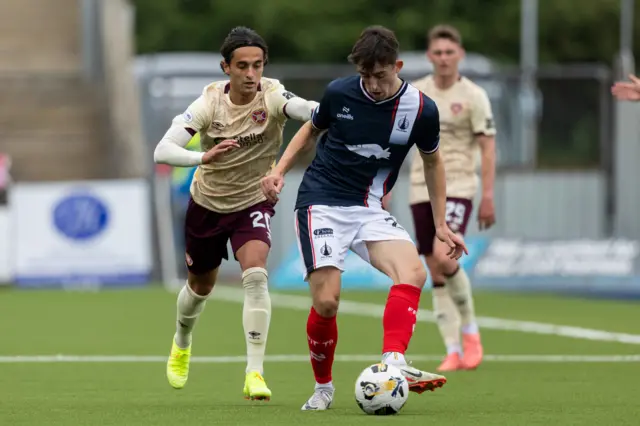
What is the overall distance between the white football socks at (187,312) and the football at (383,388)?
2.08 meters

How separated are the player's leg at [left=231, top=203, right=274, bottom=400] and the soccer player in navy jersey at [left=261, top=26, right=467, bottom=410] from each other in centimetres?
50

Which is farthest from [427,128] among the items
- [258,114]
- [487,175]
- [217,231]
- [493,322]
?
[493,322]

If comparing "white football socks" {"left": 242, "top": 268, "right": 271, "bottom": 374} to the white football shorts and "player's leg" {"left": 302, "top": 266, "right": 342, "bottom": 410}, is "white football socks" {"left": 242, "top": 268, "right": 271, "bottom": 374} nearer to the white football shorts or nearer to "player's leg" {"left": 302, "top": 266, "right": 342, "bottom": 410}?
"player's leg" {"left": 302, "top": 266, "right": 342, "bottom": 410}

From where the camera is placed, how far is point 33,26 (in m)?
27.8

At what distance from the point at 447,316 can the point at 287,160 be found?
3.54 meters

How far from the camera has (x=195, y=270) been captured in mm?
10359

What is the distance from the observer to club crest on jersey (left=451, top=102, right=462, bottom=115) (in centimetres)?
1234

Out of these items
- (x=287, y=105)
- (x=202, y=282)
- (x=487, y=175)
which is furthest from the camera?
(x=487, y=175)

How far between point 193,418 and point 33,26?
20.0 m

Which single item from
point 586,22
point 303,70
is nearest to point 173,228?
point 303,70

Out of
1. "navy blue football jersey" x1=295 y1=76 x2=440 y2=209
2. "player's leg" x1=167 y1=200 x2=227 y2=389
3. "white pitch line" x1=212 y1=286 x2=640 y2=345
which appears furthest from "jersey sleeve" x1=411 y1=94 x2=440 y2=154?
"white pitch line" x1=212 y1=286 x2=640 y2=345

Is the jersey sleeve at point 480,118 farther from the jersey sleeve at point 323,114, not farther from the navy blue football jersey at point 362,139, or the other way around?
the jersey sleeve at point 323,114

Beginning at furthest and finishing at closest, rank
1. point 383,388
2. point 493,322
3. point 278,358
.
Result: point 493,322 → point 278,358 → point 383,388

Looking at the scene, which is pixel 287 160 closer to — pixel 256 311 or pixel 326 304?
pixel 326 304
